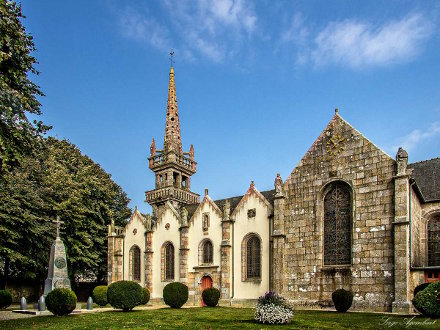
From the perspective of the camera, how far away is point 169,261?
1526 inches

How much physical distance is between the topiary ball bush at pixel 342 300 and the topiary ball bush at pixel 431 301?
655 cm

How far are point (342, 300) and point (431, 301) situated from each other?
7.11m

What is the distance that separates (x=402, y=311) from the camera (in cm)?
2278

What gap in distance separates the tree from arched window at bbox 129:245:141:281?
24979 mm

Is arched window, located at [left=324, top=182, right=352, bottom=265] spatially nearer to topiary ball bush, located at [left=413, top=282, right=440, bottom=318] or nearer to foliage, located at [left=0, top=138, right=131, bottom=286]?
topiary ball bush, located at [left=413, top=282, right=440, bottom=318]

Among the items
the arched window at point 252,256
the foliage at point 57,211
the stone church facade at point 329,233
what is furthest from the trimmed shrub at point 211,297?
the foliage at point 57,211

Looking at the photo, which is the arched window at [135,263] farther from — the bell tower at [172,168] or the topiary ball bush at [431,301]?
the topiary ball bush at [431,301]

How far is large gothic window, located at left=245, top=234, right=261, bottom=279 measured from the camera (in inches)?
1245

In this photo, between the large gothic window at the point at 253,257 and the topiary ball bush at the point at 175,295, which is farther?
the large gothic window at the point at 253,257

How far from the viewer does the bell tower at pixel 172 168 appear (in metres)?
45.7

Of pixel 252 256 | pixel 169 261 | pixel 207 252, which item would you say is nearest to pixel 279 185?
pixel 252 256

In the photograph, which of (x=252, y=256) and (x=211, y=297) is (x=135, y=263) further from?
(x=252, y=256)

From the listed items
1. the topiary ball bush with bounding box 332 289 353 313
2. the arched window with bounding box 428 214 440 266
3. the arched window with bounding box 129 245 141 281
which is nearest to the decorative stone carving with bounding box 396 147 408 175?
the arched window with bounding box 428 214 440 266

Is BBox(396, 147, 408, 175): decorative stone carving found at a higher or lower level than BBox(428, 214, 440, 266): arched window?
higher
